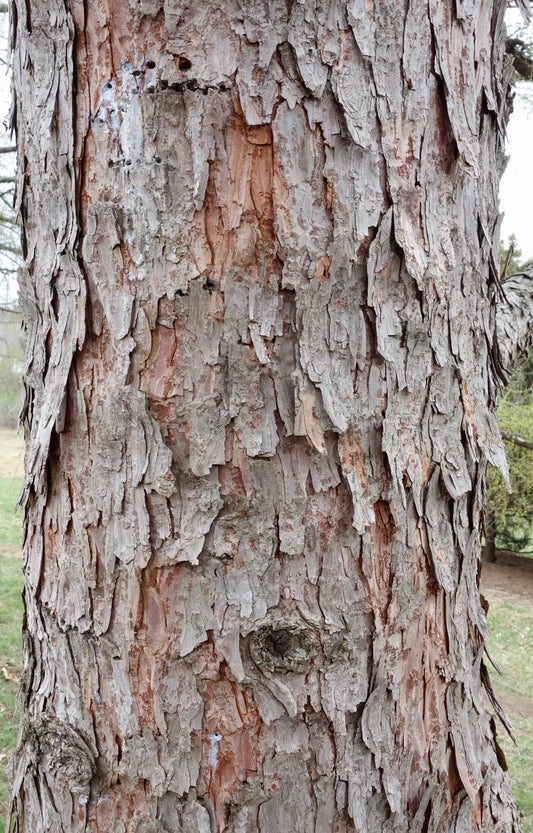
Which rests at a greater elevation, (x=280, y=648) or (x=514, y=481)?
(x=280, y=648)

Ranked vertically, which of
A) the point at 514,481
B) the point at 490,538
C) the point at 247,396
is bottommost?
the point at 490,538

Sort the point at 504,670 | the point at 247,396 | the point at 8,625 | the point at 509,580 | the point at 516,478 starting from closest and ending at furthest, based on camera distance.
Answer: the point at 247,396
the point at 504,670
the point at 8,625
the point at 516,478
the point at 509,580

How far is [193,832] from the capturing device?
1012mm

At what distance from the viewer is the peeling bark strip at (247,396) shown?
95 centimetres

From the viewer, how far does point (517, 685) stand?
204 inches

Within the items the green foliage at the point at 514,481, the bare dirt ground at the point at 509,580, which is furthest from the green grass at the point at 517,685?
the green foliage at the point at 514,481

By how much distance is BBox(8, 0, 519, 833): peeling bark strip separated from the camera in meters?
0.95

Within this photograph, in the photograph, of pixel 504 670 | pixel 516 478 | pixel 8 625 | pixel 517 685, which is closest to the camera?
pixel 517 685

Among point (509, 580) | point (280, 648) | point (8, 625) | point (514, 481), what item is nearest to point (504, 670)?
point (509, 580)

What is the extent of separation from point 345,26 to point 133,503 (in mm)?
802

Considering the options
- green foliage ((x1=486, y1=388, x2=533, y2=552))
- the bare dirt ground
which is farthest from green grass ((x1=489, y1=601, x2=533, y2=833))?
green foliage ((x1=486, y1=388, x2=533, y2=552))

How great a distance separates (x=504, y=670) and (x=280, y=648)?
17.0 feet

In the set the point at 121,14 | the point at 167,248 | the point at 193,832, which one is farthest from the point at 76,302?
the point at 193,832

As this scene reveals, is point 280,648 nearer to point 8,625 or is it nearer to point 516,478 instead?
point 8,625
